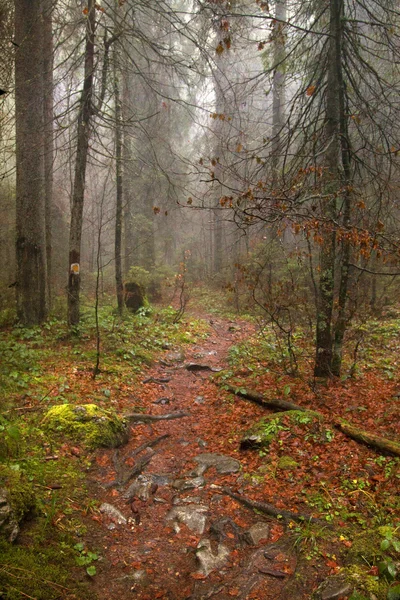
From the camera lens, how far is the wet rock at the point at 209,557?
3.30 meters

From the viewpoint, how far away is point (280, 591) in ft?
9.79

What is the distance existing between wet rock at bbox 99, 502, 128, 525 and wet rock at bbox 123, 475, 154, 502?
11.3 inches

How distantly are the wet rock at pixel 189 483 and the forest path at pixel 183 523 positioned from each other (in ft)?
0.04

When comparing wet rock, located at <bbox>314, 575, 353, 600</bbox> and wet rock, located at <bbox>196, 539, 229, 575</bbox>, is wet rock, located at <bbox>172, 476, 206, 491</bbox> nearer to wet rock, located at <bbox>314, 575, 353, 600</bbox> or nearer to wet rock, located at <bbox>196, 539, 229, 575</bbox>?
wet rock, located at <bbox>196, 539, 229, 575</bbox>

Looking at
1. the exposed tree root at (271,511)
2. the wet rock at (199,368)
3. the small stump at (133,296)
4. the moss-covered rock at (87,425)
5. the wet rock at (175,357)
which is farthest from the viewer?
the small stump at (133,296)

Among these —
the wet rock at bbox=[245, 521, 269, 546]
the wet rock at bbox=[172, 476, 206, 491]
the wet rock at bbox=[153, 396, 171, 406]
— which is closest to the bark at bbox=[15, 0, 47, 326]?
the wet rock at bbox=[153, 396, 171, 406]

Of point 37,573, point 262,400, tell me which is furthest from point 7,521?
point 262,400

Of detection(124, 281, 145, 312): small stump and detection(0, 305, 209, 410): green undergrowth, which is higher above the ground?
detection(124, 281, 145, 312): small stump

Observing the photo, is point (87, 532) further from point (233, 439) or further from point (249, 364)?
point (249, 364)

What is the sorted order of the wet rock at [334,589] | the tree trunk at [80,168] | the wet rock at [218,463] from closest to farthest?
1. the wet rock at [334,589]
2. the wet rock at [218,463]
3. the tree trunk at [80,168]

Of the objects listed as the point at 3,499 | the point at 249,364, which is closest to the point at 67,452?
the point at 3,499

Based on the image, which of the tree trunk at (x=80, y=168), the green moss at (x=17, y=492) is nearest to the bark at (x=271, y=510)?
the green moss at (x=17, y=492)

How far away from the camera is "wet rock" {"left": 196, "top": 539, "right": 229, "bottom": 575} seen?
3.30m

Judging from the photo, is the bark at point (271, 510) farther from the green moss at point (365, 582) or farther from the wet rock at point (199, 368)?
the wet rock at point (199, 368)
